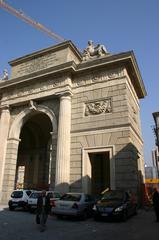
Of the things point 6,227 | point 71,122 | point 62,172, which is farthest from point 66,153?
point 6,227

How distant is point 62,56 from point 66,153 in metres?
8.83

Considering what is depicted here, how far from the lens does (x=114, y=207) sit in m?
11.2

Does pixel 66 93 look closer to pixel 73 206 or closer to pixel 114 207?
pixel 73 206

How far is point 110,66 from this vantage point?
1850 cm

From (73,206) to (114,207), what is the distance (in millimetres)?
2062

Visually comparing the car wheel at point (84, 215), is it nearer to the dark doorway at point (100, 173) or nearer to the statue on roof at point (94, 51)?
the dark doorway at point (100, 173)

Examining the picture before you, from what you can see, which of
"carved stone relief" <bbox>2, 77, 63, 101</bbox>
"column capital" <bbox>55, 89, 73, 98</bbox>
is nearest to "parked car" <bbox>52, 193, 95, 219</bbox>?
"column capital" <bbox>55, 89, 73, 98</bbox>

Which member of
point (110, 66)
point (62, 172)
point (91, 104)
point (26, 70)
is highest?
point (26, 70)

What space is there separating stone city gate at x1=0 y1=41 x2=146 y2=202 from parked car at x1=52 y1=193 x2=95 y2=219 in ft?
12.2

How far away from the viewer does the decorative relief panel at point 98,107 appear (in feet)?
58.5

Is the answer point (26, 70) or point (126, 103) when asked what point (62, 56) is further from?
point (126, 103)

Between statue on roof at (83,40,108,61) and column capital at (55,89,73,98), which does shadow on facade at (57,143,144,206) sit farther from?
statue on roof at (83,40,108,61)

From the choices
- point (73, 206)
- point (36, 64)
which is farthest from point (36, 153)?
point (73, 206)

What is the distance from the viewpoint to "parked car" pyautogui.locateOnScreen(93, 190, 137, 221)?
1120 centimetres
